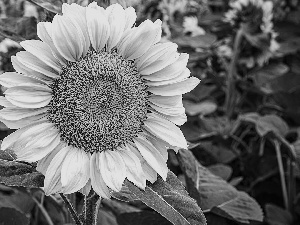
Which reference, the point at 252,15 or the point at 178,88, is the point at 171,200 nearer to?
the point at 178,88

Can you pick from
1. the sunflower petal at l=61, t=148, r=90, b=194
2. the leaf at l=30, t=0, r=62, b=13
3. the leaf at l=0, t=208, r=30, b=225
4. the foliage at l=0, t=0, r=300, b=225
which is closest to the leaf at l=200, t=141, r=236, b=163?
the foliage at l=0, t=0, r=300, b=225

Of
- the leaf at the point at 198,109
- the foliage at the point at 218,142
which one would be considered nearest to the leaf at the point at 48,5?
the foliage at the point at 218,142

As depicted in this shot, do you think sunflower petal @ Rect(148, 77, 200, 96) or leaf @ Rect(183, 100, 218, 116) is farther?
leaf @ Rect(183, 100, 218, 116)

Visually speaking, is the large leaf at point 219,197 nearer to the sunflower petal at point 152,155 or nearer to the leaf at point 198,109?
the sunflower petal at point 152,155

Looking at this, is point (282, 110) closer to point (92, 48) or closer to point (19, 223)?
point (19, 223)

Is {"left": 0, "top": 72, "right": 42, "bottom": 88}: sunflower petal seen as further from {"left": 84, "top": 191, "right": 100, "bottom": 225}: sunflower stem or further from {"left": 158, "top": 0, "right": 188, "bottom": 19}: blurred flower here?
{"left": 158, "top": 0, "right": 188, "bottom": 19}: blurred flower

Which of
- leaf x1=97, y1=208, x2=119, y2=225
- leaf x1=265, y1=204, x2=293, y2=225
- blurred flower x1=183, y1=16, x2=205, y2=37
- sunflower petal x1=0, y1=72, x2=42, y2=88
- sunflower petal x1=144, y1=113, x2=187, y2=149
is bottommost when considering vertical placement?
leaf x1=265, y1=204, x2=293, y2=225

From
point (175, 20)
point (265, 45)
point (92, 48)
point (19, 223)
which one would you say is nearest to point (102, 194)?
point (92, 48)
